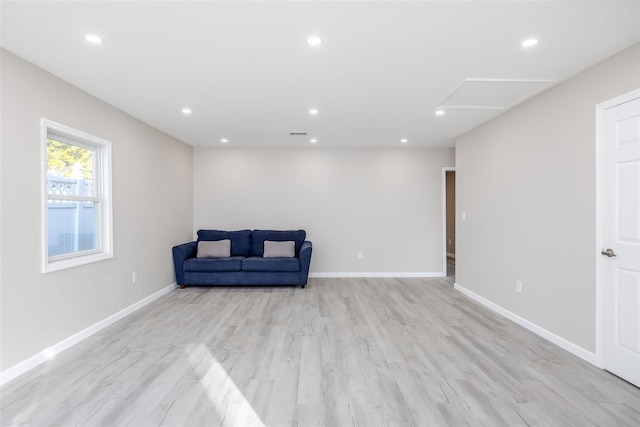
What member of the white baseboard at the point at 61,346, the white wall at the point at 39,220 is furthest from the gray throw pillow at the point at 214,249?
the white baseboard at the point at 61,346

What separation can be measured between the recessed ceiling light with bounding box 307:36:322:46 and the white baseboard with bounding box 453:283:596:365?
3316mm

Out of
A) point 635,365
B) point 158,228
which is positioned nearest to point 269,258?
point 158,228

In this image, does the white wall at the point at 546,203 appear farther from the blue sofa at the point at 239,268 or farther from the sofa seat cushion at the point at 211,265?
the sofa seat cushion at the point at 211,265

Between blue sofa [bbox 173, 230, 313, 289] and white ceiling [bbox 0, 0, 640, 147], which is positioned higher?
white ceiling [bbox 0, 0, 640, 147]

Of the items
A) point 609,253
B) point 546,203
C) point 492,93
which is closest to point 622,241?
point 609,253

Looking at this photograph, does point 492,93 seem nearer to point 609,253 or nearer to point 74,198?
point 609,253

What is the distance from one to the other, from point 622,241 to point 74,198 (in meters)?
4.80

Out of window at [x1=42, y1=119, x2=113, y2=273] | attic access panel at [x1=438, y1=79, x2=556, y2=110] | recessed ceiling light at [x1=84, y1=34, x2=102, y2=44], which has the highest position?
recessed ceiling light at [x1=84, y1=34, x2=102, y2=44]

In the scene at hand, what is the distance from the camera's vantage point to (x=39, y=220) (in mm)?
2543

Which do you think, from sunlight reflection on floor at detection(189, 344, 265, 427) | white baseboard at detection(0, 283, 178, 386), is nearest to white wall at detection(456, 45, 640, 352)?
sunlight reflection on floor at detection(189, 344, 265, 427)

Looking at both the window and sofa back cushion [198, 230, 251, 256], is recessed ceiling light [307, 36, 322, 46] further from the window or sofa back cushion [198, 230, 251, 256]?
sofa back cushion [198, 230, 251, 256]

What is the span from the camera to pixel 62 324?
2.77 m

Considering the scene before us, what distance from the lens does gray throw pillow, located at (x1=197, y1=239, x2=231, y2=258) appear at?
509 cm

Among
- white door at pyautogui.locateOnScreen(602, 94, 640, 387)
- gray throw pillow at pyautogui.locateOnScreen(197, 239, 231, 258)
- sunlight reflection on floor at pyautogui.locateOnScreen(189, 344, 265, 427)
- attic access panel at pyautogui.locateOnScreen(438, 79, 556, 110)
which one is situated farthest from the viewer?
gray throw pillow at pyautogui.locateOnScreen(197, 239, 231, 258)
